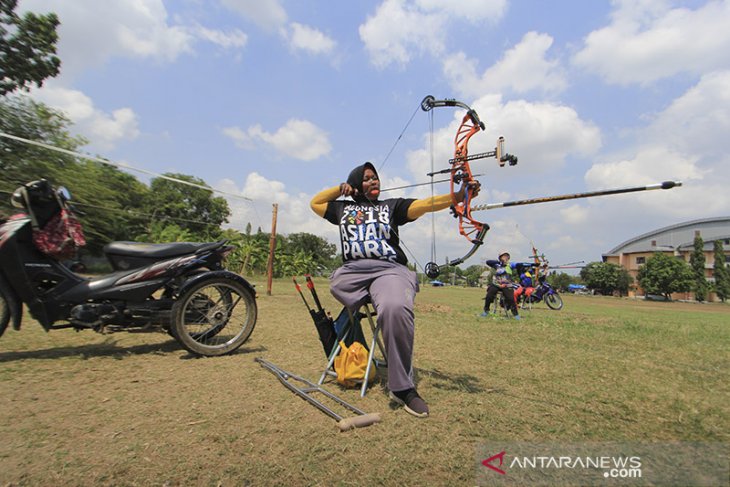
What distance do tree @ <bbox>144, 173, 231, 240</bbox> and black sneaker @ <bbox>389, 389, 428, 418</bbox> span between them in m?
31.3

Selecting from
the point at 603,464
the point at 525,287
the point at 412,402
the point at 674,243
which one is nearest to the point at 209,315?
the point at 412,402

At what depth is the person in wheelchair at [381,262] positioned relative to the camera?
2.48 metres

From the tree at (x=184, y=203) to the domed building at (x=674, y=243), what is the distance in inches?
2656

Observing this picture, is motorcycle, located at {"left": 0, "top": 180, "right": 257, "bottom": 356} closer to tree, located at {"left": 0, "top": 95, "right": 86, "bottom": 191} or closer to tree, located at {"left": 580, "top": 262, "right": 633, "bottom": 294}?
tree, located at {"left": 0, "top": 95, "right": 86, "bottom": 191}

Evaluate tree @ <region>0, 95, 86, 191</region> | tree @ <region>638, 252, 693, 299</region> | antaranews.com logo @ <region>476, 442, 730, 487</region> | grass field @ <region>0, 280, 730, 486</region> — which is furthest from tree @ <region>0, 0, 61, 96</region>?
tree @ <region>638, 252, 693, 299</region>

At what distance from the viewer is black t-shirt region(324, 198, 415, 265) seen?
2.95 meters

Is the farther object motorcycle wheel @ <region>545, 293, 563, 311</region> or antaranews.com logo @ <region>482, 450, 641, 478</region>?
motorcycle wheel @ <region>545, 293, 563, 311</region>

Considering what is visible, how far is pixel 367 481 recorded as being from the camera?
1583 mm

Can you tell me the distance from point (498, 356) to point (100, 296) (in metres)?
4.13

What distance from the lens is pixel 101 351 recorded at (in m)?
3.69

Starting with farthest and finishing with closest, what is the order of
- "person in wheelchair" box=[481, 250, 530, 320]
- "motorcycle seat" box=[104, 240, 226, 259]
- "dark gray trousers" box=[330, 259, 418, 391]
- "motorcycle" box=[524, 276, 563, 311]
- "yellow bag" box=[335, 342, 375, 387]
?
"motorcycle" box=[524, 276, 563, 311], "person in wheelchair" box=[481, 250, 530, 320], "motorcycle seat" box=[104, 240, 226, 259], "yellow bag" box=[335, 342, 375, 387], "dark gray trousers" box=[330, 259, 418, 391]

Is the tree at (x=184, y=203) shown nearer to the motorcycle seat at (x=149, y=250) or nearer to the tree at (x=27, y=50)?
the tree at (x=27, y=50)

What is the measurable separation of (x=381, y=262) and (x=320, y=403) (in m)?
1.11

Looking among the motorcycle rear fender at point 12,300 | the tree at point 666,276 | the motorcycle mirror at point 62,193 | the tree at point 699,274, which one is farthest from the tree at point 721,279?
the motorcycle rear fender at point 12,300
